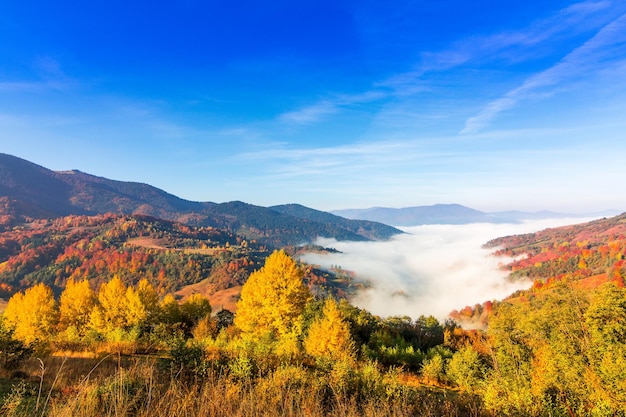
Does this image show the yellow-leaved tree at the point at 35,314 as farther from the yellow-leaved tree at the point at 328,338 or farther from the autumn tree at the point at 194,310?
the yellow-leaved tree at the point at 328,338

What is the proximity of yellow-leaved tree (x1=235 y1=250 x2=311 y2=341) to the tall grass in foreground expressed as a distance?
17569 mm

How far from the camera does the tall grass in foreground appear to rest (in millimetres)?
5781

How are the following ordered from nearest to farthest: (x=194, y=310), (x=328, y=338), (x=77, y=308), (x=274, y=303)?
(x=328, y=338)
(x=274, y=303)
(x=77, y=308)
(x=194, y=310)

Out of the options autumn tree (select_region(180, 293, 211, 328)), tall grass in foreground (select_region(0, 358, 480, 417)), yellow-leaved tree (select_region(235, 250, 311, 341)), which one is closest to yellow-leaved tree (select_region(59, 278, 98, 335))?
autumn tree (select_region(180, 293, 211, 328))

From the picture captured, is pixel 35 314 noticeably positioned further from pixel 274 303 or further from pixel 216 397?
pixel 216 397

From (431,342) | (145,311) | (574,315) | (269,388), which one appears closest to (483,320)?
(431,342)

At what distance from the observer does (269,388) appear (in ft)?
24.8

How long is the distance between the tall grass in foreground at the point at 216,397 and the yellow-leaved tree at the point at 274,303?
17569 millimetres

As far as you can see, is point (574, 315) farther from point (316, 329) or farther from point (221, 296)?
point (221, 296)

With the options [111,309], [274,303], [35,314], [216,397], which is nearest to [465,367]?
[274,303]

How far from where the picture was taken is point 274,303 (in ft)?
99.6

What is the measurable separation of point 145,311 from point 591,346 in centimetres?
5637

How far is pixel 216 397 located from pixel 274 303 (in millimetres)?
25085

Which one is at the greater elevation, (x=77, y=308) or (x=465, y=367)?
(x=77, y=308)
